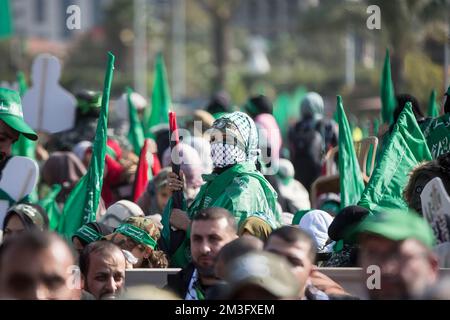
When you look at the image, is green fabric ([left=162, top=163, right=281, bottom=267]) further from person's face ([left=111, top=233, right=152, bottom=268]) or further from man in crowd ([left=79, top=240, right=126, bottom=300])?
man in crowd ([left=79, top=240, right=126, bottom=300])

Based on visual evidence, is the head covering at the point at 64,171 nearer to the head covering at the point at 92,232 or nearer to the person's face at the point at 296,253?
the head covering at the point at 92,232

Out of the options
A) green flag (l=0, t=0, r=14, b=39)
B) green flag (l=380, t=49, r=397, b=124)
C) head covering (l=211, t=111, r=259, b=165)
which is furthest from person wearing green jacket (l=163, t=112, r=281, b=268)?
green flag (l=0, t=0, r=14, b=39)

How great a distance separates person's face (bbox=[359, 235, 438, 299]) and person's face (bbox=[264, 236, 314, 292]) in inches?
14.1

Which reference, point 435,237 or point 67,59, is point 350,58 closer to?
point 67,59

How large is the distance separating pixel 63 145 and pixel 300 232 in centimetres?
612

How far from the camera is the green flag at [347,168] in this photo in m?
8.84

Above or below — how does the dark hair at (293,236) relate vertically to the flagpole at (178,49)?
below

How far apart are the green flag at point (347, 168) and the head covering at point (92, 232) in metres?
1.70

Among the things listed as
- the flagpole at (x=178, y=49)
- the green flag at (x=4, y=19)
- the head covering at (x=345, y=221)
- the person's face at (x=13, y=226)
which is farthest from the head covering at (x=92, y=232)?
the flagpole at (x=178, y=49)

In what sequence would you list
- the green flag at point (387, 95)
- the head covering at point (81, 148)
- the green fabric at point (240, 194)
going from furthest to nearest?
the head covering at point (81, 148)
the green flag at point (387, 95)
the green fabric at point (240, 194)

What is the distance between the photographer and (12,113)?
7.73 metres

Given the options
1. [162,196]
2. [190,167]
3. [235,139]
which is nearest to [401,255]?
[235,139]

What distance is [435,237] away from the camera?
6062mm

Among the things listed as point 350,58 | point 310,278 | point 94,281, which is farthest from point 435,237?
point 350,58
